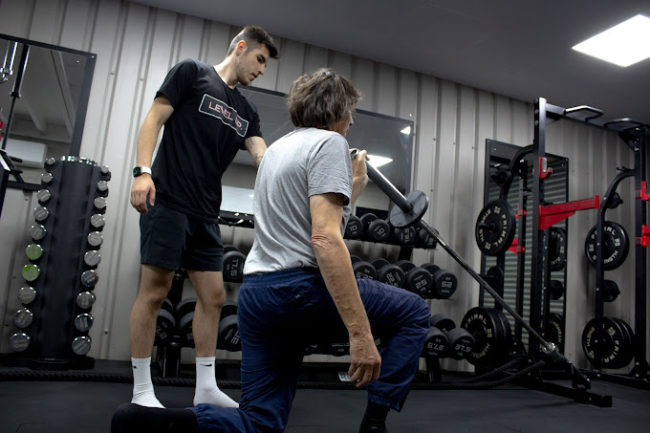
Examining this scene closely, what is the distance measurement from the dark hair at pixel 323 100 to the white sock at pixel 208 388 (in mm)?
1016

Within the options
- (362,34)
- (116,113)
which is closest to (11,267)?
(116,113)

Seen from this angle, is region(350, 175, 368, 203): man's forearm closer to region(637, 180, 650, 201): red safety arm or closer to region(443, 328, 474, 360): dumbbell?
region(443, 328, 474, 360): dumbbell

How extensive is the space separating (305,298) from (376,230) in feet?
7.73

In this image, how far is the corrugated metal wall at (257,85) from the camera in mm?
2984

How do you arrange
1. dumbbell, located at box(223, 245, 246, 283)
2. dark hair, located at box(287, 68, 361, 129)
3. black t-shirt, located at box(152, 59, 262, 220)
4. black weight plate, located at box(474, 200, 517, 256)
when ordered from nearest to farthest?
dark hair, located at box(287, 68, 361, 129) < black t-shirt, located at box(152, 59, 262, 220) < dumbbell, located at box(223, 245, 246, 283) < black weight plate, located at box(474, 200, 517, 256)

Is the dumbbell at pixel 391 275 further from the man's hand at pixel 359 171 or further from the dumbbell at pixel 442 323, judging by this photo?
the man's hand at pixel 359 171

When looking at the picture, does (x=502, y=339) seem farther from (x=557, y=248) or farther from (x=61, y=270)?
(x=61, y=270)

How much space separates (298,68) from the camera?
3686mm

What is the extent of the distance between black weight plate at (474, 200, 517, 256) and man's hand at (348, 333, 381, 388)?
286 centimetres

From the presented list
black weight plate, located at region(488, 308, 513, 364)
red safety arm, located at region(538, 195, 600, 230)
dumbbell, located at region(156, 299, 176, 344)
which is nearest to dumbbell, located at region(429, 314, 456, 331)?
black weight plate, located at region(488, 308, 513, 364)

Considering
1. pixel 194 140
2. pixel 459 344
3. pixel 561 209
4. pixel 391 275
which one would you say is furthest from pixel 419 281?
pixel 194 140

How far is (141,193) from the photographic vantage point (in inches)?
56.6

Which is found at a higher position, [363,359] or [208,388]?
[363,359]

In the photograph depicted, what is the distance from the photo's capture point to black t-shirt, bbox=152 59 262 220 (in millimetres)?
1663
